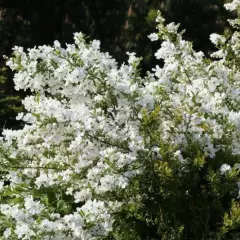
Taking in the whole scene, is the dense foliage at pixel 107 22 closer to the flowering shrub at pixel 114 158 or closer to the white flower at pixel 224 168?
the flowering shrub at pixel 114 158

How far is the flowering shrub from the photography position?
2768 mm

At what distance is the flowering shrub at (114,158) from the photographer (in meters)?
2.77

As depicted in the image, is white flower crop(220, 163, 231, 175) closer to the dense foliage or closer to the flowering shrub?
the flowering shrub

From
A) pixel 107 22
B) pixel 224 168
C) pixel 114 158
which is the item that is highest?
pixel 107 22

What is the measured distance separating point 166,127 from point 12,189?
931 millimetres

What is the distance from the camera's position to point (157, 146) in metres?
2.93

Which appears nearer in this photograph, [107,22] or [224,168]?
[224,168]

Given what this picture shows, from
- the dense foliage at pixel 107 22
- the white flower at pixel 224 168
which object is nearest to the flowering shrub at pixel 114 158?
the white flower at pixel 224 168

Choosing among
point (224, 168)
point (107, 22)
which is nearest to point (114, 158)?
point (224, 168)

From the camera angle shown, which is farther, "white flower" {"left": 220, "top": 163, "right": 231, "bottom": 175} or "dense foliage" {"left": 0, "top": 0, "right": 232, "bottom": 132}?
"dense foliage" {"left": 0, "top": 0, "right": 232, "bottom": 132}

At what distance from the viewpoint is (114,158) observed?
280 cm

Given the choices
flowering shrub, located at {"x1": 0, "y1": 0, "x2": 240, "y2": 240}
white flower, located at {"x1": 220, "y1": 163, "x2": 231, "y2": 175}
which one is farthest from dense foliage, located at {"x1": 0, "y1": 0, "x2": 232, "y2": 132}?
white flower, located at {"x1": 220, "y1": 163, "x2": 231, "y2": 175}

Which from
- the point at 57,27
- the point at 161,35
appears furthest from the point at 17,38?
the point at 161,35

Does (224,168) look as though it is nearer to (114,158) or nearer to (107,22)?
(114,158)
